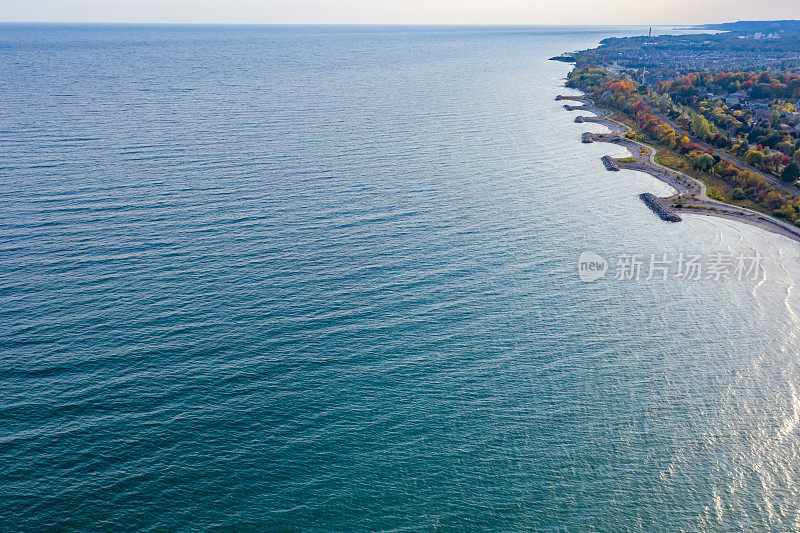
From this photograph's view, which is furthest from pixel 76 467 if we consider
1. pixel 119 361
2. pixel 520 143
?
pixel 520 143

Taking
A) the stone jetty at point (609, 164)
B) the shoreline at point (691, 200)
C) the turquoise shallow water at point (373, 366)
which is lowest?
the shoreline at point (691, 200)

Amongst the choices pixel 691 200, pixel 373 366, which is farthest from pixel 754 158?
pixel 373 366

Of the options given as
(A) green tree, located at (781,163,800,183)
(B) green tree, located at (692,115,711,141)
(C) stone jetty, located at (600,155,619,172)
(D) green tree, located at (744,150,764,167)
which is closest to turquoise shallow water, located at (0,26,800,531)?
(C) stone jetty, located at (600,155,619,172)

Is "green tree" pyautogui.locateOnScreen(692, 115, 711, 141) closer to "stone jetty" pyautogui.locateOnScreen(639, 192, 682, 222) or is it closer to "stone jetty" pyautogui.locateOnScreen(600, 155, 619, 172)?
"stone jetty" pyautogui.locateOnScreen(600, 155, 619, 172)

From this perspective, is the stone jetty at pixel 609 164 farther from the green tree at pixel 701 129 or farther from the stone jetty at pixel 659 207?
the green tree at pixel 701 129

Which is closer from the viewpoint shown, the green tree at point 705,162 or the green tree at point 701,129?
the green tree at point 705,162

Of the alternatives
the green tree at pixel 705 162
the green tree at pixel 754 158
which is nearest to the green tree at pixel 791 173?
the green tree at pixel 754 158

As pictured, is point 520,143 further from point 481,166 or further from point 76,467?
point 76,467

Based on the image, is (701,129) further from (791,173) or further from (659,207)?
(659,207)
